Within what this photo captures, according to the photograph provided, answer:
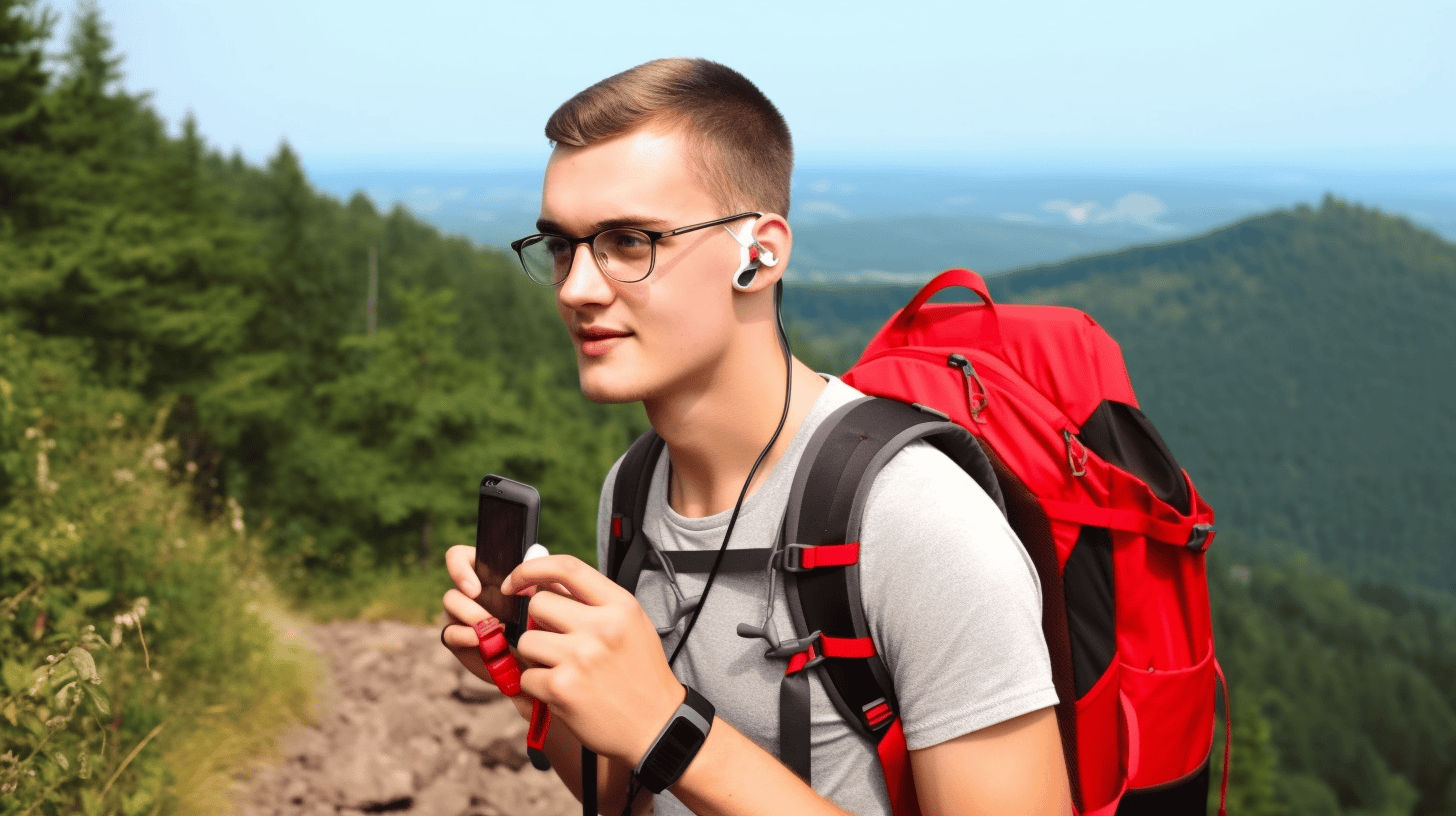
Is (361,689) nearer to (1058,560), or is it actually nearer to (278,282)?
(1058,560)

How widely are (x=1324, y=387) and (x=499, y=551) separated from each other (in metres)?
201

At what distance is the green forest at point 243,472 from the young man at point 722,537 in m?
1.17

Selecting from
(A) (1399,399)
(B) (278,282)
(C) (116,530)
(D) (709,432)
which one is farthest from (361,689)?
(A) (1399,399)

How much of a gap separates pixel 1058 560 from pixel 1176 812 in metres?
0.62

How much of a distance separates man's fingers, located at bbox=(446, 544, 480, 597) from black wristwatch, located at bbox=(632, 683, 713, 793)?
49 centimetres

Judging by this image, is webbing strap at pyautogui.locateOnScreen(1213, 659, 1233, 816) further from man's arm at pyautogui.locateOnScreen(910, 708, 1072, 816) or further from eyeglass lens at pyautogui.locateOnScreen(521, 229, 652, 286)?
eyeglass lens at pyautogui.locateOnScreen(521, 229, 652, 286)

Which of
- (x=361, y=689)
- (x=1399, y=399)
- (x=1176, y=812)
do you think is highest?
(x=1176, y=812)

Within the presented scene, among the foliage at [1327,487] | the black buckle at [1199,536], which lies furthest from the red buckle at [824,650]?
the foliage at [1327,487]

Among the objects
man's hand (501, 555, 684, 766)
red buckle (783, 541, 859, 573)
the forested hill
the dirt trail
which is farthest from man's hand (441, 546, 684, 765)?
the forested hill

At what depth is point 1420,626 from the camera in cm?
9231

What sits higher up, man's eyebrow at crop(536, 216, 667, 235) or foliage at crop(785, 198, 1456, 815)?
man's eyebrow at crop(536, 216, 667, 235)

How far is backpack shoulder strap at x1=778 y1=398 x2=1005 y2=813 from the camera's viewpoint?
1575mm

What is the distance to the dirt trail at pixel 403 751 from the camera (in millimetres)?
6070

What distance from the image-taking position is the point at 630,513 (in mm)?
2049
